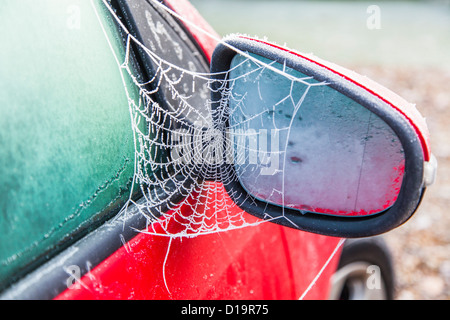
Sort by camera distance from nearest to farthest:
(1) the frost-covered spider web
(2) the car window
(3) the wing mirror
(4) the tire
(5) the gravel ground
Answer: (2) the car window, (3) the wing mirror, (1) the frost-covered spider web, (4) the tire, (5) the gravel ground

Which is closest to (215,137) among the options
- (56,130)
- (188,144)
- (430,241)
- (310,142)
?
(188,144)

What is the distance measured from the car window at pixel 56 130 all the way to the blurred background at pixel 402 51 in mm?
508

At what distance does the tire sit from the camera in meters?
2.51

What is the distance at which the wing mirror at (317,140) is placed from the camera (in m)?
1.12

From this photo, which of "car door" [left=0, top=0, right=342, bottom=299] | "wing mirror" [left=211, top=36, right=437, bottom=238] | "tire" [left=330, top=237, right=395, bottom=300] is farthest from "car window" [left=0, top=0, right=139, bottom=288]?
"tire" [left=330, top=237, right=395, bottom=300]

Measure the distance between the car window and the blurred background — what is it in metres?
0.51

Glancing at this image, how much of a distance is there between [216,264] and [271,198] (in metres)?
0.28

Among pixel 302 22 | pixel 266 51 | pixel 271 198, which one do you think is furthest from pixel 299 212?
pixel 302 22

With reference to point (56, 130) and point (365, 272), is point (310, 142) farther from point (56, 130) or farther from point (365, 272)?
point (365, 272)

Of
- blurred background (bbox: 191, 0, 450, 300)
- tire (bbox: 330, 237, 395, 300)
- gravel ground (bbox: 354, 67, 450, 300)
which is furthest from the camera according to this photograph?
blurred background (bbox: 191, 0, 450, 300)

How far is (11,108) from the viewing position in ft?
3.13

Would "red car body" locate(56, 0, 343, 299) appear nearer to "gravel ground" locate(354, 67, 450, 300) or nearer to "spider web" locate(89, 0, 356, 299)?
"spider web" locate(89, 0, 356, 299)

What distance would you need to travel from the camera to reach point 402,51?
35.5ft

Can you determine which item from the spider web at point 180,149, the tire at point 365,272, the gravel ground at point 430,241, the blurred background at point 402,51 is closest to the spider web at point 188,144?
the spider web at point 180,149
